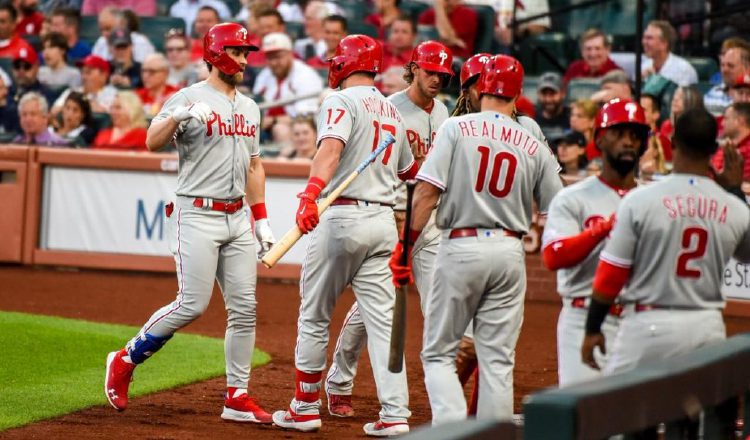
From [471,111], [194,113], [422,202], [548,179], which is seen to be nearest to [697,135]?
[548,179]

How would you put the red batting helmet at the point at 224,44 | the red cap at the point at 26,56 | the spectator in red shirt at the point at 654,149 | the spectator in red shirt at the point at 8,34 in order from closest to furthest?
the red batting helmet at the point at 224,44 < the spectator in red shirt at the point at 654,149 < the red cap at the point at 26,56 < the spectator in red shirt at the point at 8,34

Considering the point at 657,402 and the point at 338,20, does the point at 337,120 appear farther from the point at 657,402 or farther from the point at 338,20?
the point at 338,20

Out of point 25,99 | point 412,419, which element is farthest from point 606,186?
point 25,99

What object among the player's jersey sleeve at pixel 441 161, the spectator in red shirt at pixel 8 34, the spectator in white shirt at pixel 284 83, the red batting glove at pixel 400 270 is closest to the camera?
the player's jersey sleeve at pixel 441 161

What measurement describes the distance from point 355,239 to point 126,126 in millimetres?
7611

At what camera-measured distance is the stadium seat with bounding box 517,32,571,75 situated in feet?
49.2

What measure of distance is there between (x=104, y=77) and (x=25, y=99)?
4.45 ft

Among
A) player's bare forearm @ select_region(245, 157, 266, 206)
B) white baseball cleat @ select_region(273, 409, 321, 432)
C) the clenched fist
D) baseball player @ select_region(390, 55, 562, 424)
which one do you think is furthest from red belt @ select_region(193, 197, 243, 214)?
baseball player @ select_region(390, 55, 562, 424)

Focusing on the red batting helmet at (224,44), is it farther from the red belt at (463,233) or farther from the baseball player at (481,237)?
the red belt at (463,233)

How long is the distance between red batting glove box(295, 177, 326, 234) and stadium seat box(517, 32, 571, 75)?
28.2 ft

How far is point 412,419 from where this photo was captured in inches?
293

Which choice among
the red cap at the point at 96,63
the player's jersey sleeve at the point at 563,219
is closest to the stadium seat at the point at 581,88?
the red cap at the point at 96,63

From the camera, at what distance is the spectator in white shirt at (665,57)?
13.0m

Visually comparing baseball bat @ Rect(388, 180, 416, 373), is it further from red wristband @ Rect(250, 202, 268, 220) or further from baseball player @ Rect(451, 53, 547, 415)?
red wristband @ Rect(250, 202, 268, 220)
